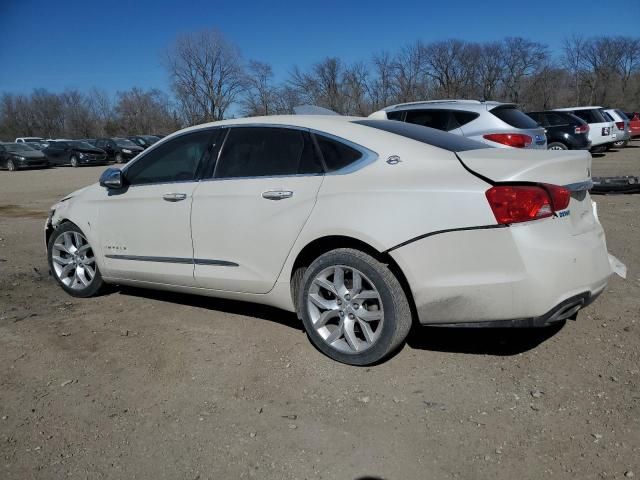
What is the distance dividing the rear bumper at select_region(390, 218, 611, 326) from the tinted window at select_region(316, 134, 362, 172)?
2.29ft

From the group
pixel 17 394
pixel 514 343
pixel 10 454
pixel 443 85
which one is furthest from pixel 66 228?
pixel 443 85

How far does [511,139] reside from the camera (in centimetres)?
880

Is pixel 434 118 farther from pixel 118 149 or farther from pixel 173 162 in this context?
pixel 118 149

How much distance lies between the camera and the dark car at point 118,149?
33194 millimetres

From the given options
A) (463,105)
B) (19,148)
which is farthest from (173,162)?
(19,148)

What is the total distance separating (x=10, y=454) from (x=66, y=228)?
9.00ft

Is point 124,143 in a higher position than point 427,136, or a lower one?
lower

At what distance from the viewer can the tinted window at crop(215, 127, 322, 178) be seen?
3682 millimetres

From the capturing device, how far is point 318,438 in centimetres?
275

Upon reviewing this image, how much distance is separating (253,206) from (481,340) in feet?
5.97

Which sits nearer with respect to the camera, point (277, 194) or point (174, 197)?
point (277, 194)

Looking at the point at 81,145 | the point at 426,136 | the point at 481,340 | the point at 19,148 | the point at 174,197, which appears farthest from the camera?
the point at 81,145

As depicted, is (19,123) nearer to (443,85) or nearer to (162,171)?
(443,85)

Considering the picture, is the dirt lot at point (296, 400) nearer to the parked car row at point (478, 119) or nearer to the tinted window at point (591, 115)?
the parked car row at point (478, 119)
